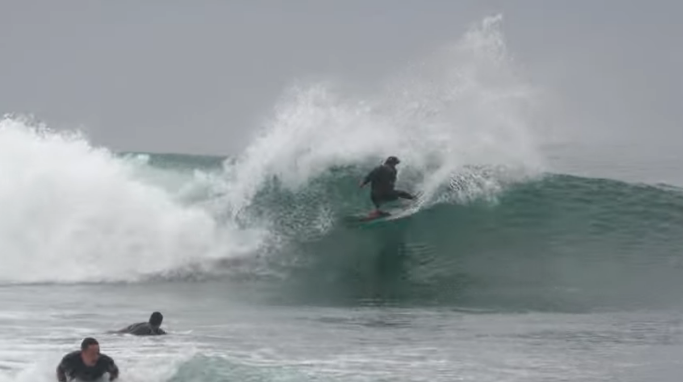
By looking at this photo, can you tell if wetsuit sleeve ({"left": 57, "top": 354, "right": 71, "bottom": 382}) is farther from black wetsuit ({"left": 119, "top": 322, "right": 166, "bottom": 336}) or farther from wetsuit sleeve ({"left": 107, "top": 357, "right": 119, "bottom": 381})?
black wetsuit ({"left": 119, "top": 322, "right": 166, "bottom": 336})

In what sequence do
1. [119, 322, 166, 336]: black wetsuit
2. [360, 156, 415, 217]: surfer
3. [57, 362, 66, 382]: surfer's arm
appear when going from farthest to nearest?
[360, 156, 415, 217]: surfer
[119, 322, 166, 336]: black wetsuit
[57, 362, 66, 382]: surfer's arm

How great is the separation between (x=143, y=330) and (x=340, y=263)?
21.1ft

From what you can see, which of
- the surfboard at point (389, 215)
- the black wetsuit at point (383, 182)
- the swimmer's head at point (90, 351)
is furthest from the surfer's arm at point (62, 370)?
the surfboard at point (389, 215)

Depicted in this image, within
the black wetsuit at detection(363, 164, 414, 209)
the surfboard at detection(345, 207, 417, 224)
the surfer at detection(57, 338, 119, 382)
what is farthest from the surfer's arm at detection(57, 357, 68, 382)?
the surfboard at detection(345, 207, 417, 224)

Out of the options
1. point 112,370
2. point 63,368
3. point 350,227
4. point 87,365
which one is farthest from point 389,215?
point 63,368

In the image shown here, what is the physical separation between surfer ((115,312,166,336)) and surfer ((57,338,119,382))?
8.52ft

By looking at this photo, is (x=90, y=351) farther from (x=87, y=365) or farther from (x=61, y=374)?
(x=61, y=374)

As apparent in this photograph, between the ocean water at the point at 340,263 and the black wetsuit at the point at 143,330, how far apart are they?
Answer: 0.87 ft

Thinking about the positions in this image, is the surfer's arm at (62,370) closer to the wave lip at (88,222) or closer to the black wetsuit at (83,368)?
the black wetsuit at (83,368)

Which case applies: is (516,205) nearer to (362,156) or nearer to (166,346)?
(362,156)

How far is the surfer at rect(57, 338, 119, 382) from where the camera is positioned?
1056cm

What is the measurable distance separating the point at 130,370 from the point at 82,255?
10181 millimetres

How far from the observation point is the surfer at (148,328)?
524 inches

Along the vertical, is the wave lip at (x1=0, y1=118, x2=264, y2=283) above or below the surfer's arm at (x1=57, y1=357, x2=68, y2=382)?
above
